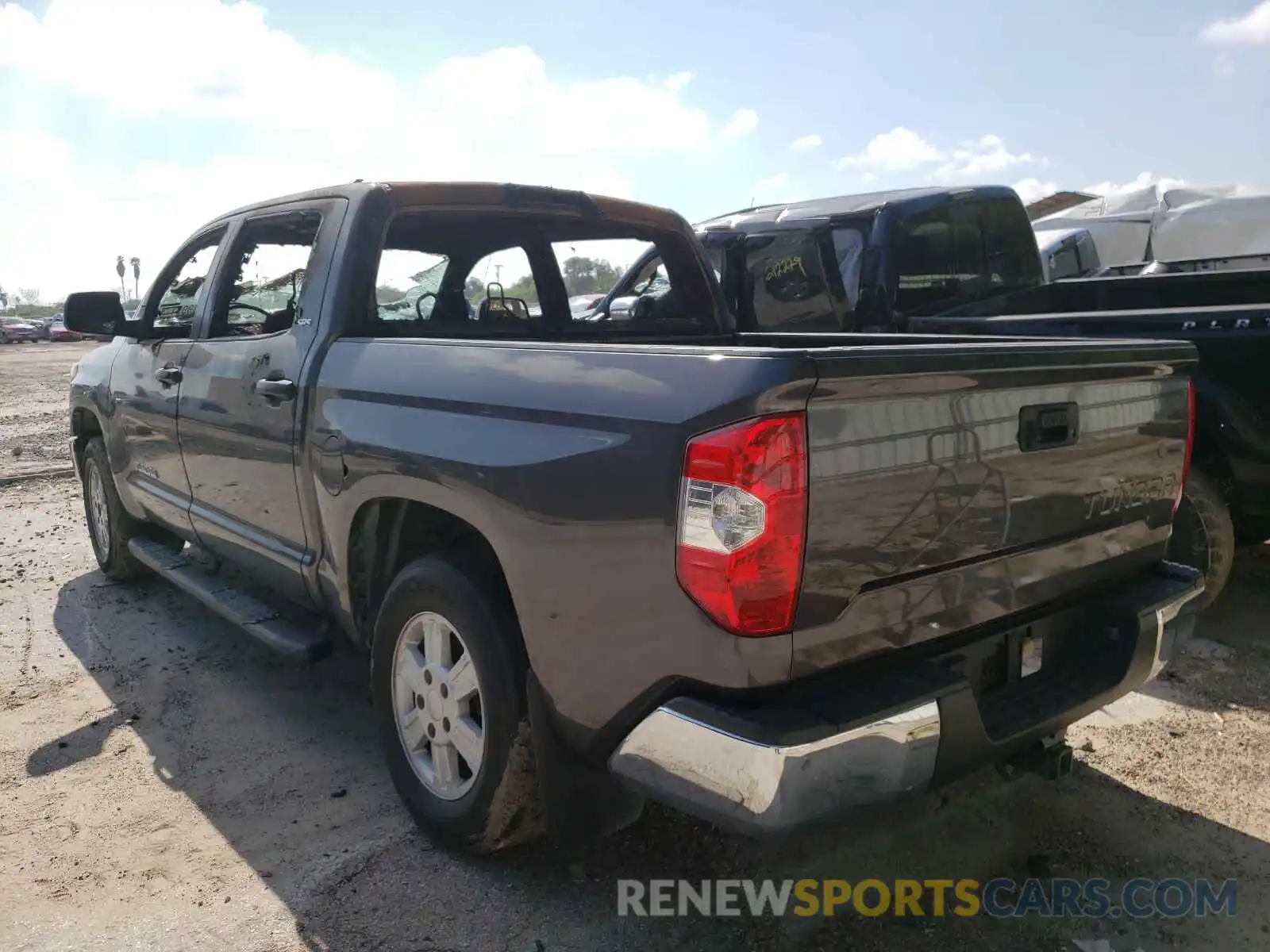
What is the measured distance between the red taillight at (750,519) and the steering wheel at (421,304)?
6.16 feet

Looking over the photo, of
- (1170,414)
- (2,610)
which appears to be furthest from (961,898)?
(2,610)

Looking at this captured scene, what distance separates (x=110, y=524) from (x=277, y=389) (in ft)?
9.24

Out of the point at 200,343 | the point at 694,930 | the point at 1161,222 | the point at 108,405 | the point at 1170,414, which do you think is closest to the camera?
the point at 694,930

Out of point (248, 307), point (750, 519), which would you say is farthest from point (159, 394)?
point (750, 519)

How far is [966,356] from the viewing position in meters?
2.10

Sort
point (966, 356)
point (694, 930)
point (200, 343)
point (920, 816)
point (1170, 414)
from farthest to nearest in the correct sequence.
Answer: point (200, 343) → point (920, 816) → point (1170, 414) → point (694, 930) → point (966, 356)

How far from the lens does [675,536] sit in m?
1.96

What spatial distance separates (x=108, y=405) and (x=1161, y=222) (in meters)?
13.7

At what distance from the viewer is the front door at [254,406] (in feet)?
11.1

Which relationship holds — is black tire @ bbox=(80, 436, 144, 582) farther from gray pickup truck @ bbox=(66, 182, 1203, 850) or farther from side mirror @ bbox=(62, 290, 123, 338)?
gray pickup truck @ bbox=(66, 182, 1203, 850)

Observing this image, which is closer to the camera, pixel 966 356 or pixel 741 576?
pixel 741 576

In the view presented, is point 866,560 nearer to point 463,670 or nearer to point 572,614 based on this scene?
point 572,614

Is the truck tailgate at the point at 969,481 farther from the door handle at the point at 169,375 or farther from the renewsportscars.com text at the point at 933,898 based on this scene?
the door handle at the point at 169,375

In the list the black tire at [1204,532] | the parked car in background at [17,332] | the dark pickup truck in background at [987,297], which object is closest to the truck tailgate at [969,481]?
the dark pickup truck in background at [987,297]
